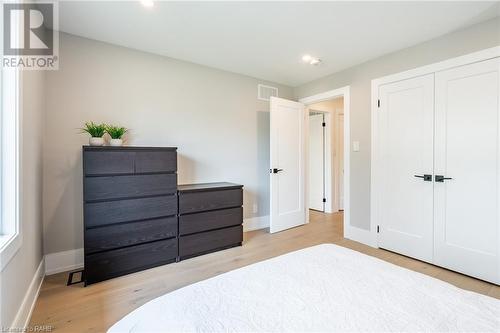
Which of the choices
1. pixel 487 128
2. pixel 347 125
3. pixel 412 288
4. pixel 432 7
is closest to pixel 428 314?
pixel 412 288

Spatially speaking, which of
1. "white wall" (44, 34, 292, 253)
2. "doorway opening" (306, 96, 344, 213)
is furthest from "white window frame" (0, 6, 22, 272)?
"doorway opening" (306, 96, 344, 213)

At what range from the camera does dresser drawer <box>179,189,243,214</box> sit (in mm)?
2723

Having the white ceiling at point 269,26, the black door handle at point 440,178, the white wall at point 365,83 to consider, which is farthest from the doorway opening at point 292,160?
the black door handle at point 440,178

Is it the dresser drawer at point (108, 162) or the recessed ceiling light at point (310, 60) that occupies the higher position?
the recessed ceiling light at point (310, 60)

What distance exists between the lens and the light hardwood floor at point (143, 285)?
1.76 meters

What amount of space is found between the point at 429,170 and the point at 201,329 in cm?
286

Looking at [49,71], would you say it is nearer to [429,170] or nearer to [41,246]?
[41,246]

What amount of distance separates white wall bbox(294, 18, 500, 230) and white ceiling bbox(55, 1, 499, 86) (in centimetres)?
12

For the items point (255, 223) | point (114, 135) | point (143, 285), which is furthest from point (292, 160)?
point (143, 285)

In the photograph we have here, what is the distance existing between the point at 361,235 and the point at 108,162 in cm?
320

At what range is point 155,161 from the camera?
2.51 metres

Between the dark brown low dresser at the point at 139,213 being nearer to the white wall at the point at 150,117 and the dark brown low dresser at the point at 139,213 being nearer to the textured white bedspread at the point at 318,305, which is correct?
the white wall at the point at 150,117

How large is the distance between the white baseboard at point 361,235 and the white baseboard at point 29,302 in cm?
346
